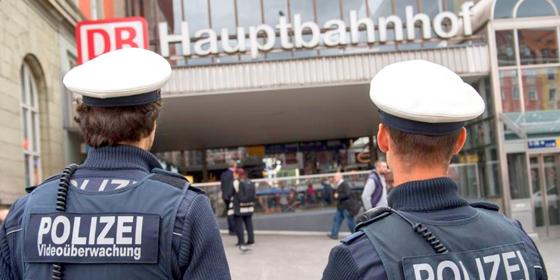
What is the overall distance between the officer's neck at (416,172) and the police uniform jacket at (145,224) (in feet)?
2.12

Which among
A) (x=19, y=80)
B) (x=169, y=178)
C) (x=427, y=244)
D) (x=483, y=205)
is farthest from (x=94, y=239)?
(x=19, y=80)

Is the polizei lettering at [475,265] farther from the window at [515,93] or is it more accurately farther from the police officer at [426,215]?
the window at [515,93]

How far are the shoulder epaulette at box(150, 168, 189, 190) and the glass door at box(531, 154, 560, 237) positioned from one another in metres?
13.6

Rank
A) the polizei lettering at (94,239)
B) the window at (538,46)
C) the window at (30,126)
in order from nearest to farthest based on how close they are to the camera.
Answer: the polizei lettering at (94,239) < the window at (30,126) < the window at (538,46)

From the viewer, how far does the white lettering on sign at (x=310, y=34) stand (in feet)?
46.8

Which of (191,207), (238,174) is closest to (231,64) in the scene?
(238,174)

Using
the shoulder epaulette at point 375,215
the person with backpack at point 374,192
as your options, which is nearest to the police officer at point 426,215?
the shoulder epaulette at point 375,215

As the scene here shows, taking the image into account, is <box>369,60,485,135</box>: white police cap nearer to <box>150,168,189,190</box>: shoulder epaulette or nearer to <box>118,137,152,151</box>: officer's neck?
<box>150,168,189,190</box>: shoulder epaulette

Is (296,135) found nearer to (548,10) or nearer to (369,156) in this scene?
(369,156)

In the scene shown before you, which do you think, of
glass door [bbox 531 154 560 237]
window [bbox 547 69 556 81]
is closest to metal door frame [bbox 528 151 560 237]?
glass door [bbox 531 154 560 237]

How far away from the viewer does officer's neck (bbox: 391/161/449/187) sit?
1736mm

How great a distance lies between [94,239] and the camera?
1.83m

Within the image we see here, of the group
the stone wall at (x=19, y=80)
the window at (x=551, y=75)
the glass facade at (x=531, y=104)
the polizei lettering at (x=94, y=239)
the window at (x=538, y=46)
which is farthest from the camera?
the window at (x=551, y=75)

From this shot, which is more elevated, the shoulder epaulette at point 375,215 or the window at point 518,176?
the shoulder epaulette at point 375,215
